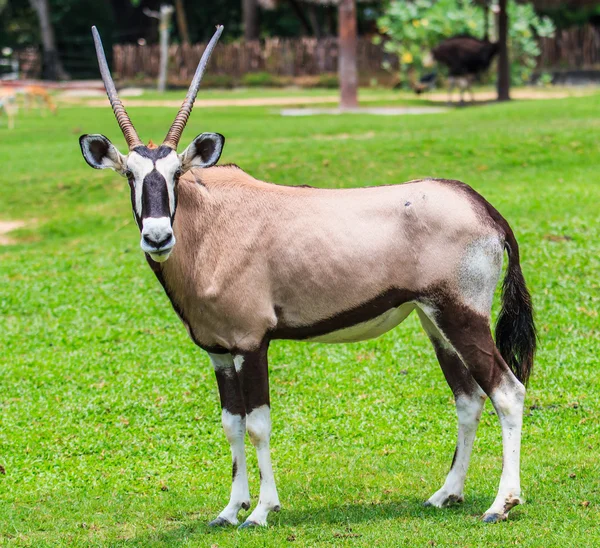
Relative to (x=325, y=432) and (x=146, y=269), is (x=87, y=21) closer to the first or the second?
(x=146, y=269)

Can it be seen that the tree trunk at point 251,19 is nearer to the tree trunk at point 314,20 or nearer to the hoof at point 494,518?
the tree trunk at point 314,20

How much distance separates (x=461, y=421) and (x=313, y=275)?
1.31m

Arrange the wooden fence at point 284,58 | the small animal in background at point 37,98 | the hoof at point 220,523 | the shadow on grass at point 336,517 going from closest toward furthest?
the shadow on grass at point 336,517
the hoof at point 220,523
the small animal in background at point 37,98
the wooden fence at point 284,58

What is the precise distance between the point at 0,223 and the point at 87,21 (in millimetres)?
35158

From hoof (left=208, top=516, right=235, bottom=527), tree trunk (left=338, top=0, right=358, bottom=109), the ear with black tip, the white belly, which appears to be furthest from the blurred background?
hoof (left=208, top=516, right=235, bottom=527)

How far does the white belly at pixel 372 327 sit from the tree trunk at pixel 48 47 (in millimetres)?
40770

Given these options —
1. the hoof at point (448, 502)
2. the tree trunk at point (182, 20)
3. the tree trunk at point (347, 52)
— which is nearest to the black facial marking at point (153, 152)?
the hoof at point (448, 502)

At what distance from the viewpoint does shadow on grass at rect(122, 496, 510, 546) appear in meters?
6.07

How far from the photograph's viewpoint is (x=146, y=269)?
12742 mm

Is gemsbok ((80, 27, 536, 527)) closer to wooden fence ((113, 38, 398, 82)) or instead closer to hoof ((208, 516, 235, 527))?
hoof ((208, 516, 235, 527))

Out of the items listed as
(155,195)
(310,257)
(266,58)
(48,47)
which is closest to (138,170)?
(155,195)

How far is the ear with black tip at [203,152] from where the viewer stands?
6.00 m

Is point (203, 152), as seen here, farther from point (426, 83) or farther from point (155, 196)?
point (426, 83)

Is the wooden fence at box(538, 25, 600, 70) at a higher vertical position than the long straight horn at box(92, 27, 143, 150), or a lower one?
lower
